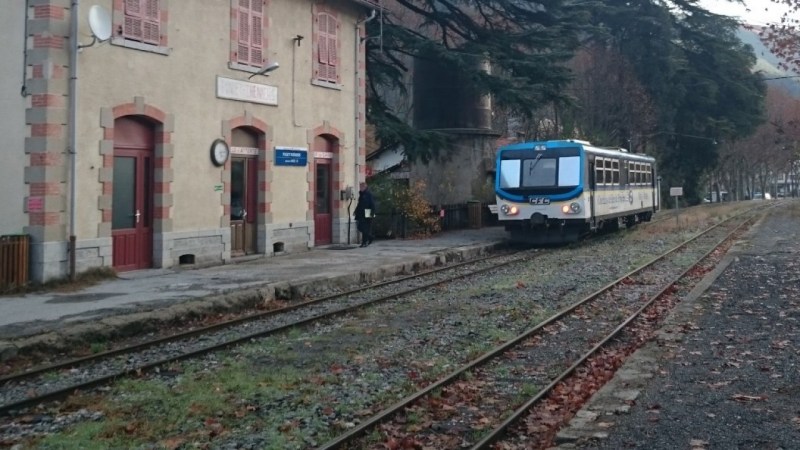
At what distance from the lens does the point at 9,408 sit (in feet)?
22.4

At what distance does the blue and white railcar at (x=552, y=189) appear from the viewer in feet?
73.2

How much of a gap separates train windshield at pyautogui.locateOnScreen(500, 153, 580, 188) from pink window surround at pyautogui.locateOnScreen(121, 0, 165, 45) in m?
11.0

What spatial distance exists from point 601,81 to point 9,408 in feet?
134

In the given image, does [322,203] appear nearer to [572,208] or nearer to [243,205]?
[243,205]

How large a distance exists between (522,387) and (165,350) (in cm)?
436

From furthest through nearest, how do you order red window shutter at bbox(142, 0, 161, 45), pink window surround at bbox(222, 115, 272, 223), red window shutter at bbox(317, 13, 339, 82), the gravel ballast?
red window shutter at bbox(317, 13, 339, 82)
pink window surround at bbox(222, 115, 272, 223)
red window shutter at bbox(142, 0, 161, 45)
the gravel ballast

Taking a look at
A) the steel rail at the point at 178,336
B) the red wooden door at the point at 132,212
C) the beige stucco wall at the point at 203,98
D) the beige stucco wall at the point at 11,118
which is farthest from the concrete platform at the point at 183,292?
the beige stucco wall at the point at 11,118

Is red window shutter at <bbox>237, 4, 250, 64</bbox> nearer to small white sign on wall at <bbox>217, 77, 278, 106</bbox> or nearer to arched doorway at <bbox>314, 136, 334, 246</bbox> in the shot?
small white sign on wall at <bbox>217, 77, 278, 106</bbox>

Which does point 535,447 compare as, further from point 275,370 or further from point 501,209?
point 501,209

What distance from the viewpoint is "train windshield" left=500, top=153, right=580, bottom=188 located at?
73.1 feet

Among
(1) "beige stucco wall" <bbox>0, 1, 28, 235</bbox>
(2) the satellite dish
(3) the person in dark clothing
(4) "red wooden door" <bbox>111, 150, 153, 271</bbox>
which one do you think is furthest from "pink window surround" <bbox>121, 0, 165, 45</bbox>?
(3) the person in dark clothing

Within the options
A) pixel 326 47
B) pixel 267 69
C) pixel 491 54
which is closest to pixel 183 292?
pixel 267 69

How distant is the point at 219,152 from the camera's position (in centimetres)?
1731

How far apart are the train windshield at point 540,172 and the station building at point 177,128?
167 inches
